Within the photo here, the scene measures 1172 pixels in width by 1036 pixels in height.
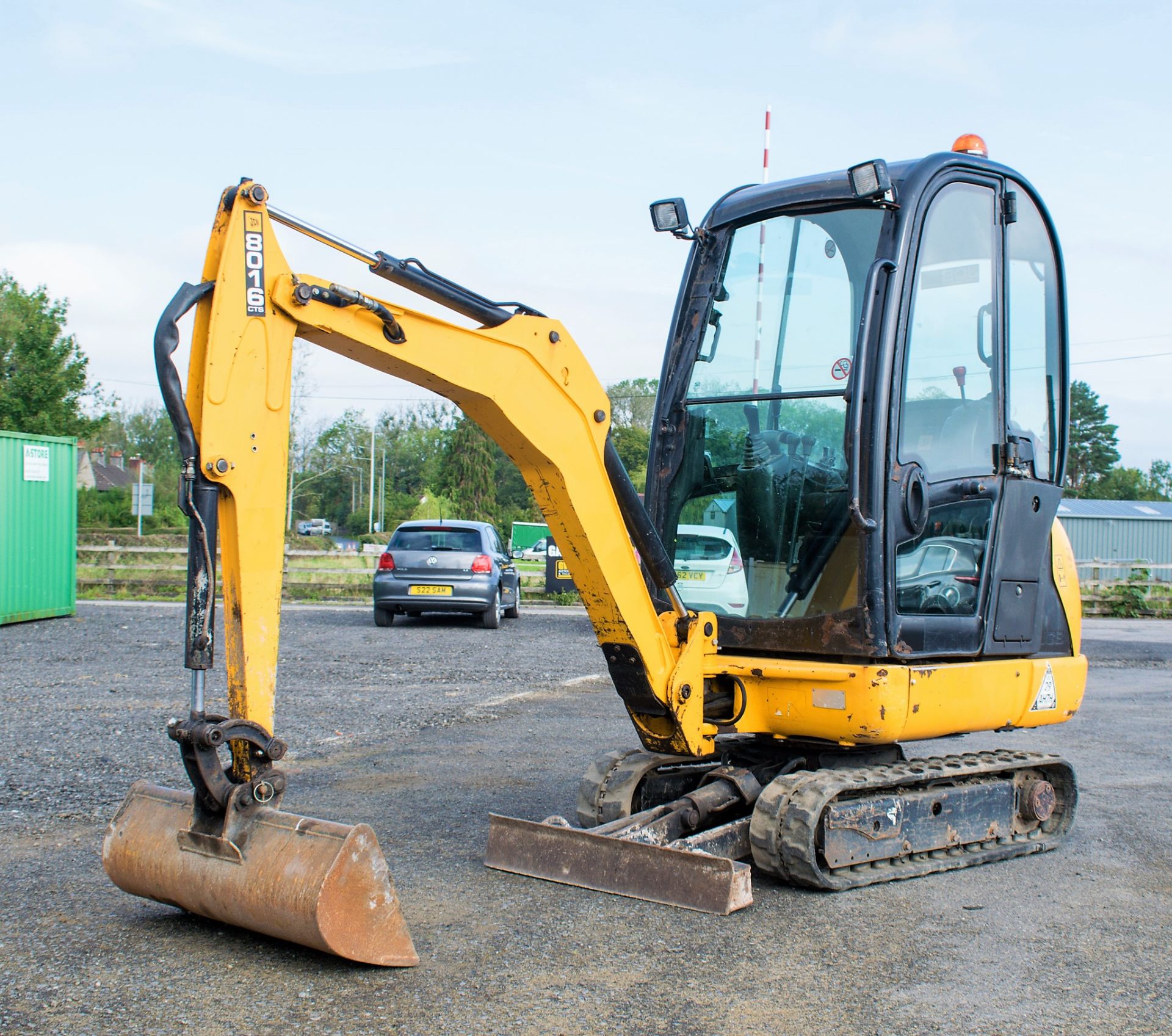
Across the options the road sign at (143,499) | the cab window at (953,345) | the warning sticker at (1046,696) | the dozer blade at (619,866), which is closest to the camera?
the dozer blade at (619,866)

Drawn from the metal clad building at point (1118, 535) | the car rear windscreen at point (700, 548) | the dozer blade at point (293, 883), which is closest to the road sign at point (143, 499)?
the car rear windscreen at point (700, 548)

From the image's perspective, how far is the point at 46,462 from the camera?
17.2 metres

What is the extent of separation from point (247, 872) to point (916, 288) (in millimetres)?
3626

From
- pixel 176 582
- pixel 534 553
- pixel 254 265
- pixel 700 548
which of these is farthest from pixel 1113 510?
pixel 254 265

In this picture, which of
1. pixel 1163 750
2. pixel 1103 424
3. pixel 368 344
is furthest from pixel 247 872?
pixel 1103 424

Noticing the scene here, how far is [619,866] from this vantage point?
468cm

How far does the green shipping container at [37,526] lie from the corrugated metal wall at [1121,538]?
3975cm

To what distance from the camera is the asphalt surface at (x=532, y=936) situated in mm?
3473

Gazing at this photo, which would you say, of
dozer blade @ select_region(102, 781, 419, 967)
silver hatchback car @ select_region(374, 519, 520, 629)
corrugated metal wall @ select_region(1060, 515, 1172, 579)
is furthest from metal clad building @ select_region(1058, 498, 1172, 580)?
dozer blade @ select_region(102, 781, 419, 967)

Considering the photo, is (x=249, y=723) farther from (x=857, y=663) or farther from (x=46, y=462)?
(x=46, y=462)

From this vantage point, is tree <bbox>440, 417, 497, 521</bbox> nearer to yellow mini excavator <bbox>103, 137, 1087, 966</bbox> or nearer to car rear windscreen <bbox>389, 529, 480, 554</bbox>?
car rear windscreen <bbox>389, 529, 480, 554</bbox>

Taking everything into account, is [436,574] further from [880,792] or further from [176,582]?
[880,792]

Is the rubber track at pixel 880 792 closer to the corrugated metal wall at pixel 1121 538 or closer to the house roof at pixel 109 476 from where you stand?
the corrugated metal wall at pixel 1121 538

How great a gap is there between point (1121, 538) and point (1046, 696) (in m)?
46.5
